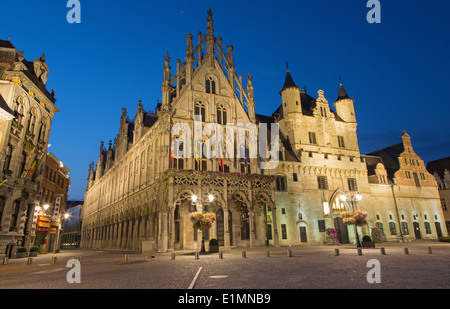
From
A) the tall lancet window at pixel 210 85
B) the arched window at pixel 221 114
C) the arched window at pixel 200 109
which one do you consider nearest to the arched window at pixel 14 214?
the arched window at pixel 200 109

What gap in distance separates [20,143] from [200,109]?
17617 millimetres

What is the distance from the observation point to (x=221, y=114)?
3381 cm

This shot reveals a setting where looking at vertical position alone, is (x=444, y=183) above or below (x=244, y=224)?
above

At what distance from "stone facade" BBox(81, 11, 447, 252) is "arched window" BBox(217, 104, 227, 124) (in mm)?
122

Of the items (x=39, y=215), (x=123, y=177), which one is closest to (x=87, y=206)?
(x=123, y=177)

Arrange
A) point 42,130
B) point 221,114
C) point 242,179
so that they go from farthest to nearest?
point 221,114
point 242,179
point 42,130

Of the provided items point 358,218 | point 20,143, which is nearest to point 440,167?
point 358,218

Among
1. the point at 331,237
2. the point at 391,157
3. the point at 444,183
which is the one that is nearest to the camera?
the point at 331,237

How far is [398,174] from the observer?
45.4 metres

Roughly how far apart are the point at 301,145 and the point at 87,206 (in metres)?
56.2

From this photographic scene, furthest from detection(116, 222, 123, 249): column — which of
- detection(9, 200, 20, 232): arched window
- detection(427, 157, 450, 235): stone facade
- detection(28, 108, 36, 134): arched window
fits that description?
detection(427, 157, 450, 235): stone facade

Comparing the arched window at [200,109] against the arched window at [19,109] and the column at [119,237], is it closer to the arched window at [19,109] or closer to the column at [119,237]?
the arched window at [19,109]

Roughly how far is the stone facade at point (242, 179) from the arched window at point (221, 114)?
0.12m

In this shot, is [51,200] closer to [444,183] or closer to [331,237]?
[331,237]
